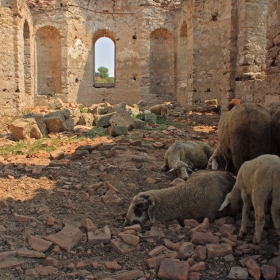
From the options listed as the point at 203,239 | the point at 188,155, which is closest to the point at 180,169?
the point at 188,155

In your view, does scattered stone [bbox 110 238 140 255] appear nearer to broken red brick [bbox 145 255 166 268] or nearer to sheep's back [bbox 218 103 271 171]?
broken red brick [bbox 145 255 166 268]

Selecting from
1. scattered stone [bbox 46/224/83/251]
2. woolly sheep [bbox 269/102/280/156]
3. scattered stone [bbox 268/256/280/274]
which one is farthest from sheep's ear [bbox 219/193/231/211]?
scattered stone [bbox 46/224/83/251]

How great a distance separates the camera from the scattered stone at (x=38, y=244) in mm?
3307

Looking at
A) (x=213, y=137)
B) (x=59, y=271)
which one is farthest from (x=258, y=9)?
(x=59, y=271)

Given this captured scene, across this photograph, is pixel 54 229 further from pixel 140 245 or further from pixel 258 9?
pixel 258 9

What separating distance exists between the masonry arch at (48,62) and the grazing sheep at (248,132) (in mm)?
14284

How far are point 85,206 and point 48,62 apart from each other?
1477 cm

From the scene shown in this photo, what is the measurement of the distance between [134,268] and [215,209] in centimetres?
132

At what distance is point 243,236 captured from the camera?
3.50 metres

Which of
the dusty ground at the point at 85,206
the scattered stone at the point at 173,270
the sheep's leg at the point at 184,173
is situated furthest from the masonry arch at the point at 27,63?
the scattered stone at the point at 173,270

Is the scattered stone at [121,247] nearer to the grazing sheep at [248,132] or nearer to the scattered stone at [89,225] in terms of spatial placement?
the scattered stone at [89,225]

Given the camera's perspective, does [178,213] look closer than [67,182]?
Yes

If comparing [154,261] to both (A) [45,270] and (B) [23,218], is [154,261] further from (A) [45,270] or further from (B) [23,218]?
(B) [23,218]

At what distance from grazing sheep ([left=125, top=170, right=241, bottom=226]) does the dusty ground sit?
0.53 feet
